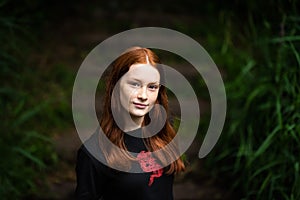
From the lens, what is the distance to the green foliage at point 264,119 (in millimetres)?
3176

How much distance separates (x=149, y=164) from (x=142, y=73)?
338 millimetres

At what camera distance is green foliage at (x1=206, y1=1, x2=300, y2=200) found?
318 cm

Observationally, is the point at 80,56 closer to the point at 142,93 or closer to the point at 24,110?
the point at 24,110

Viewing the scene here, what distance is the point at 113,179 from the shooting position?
2.07 meters

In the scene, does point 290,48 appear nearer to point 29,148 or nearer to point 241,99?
point 241,99

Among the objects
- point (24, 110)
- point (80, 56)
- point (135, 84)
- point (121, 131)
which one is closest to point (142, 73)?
point (135, 84)

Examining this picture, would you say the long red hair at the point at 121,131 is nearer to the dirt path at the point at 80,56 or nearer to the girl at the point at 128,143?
the girl at the point at 128,143

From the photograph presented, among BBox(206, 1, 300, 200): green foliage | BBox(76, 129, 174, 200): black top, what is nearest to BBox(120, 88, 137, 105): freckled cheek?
BBox(76, 129, 174, 200): black top

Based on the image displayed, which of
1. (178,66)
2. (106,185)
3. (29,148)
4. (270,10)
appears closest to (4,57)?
(29,148)

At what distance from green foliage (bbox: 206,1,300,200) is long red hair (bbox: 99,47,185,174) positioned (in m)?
1.04

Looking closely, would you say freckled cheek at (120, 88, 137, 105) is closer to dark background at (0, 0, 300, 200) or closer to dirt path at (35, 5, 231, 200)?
dark background at (0, 0, 300, 200)

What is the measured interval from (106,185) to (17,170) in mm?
1382

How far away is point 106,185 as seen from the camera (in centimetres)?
210

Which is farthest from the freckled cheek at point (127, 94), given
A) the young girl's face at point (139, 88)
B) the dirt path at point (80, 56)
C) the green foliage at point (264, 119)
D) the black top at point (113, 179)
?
the dirt path at point (80, 56)
